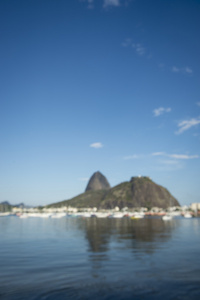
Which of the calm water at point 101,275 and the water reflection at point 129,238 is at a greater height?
the calm water at point 101,275

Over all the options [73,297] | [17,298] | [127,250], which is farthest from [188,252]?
[17,298]

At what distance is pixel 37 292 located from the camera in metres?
16.5

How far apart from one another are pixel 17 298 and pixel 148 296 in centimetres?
846

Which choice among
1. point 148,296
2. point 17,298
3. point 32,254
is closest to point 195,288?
point 148,296

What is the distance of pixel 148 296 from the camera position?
629 inches

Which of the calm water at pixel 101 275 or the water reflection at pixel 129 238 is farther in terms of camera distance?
the water reflection at pixel 129 238

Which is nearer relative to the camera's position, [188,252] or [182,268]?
[182,268]

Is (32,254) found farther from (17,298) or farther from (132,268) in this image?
(17,298)

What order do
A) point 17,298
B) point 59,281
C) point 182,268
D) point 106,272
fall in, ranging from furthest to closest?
point 182,268, point 106,272, point 59,281, point 17,298

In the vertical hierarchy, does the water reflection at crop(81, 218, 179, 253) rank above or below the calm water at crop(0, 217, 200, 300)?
below

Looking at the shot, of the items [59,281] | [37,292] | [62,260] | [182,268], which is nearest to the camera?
[37,292]

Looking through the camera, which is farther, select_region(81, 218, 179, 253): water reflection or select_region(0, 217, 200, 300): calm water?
select_region(81, 218, 179, 253): water reflection

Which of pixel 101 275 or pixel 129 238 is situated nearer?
pixel 101 275

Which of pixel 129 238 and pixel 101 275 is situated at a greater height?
pixel 101 275
